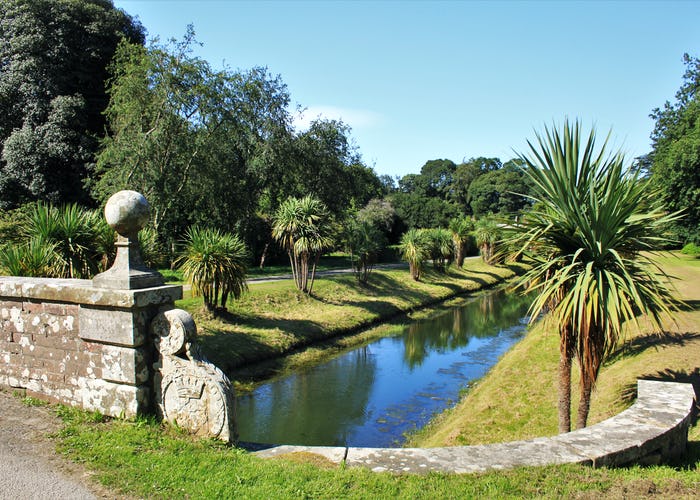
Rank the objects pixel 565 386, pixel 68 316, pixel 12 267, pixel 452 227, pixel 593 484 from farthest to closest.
A: pixel 452 227, pixel 12 267, pixel 565 386, pixel 68 316, pixel 593 484

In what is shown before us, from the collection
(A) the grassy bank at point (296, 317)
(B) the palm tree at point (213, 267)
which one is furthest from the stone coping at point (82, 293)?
(B) the palm tree at point (213, 267)

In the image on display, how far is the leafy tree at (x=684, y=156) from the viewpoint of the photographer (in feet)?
87.9

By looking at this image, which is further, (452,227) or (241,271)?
(452,227)

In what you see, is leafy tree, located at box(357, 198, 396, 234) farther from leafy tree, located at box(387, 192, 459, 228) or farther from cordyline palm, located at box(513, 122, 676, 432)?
cordyline palm, located at box(513, 122, 676, 432)

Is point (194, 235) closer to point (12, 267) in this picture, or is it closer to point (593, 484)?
point (12, 267)

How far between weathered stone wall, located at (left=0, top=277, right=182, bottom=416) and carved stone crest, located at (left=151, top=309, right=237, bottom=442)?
16 centimetres

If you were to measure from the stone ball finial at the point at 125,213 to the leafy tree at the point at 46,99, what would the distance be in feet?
70.6

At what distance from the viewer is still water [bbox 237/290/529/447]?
30.5ft

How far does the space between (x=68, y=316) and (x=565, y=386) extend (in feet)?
18.9

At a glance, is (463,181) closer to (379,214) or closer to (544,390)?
(379,214)

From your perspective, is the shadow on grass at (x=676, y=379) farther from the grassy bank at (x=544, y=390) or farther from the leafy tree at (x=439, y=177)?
the leafy tree at (x=439, y=177)

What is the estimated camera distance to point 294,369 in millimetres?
13164

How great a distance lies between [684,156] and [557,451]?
28.6m

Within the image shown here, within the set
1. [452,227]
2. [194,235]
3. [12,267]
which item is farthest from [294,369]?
[452,227]
